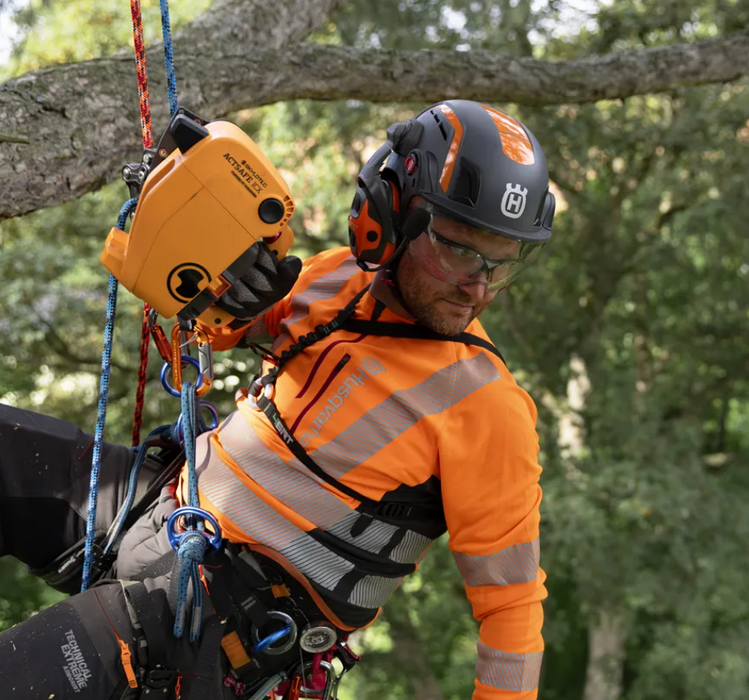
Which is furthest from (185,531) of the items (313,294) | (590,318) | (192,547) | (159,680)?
(590,318)

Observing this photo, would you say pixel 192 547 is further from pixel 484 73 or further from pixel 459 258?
pixel 484 73

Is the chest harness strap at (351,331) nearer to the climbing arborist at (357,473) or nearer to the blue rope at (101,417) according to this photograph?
the climbing arborist at (357,473)

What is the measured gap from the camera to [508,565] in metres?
1.98

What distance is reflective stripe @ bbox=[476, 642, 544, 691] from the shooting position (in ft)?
6.52

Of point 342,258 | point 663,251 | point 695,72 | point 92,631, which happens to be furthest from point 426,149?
point 663,251

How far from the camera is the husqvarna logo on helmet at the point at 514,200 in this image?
1.90 meters

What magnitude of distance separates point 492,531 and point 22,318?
160 inches

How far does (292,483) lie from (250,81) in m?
1.45

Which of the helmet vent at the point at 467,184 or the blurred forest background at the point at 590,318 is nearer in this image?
the helmet vent at the point at 467,184

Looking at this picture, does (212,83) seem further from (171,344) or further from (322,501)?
(322,501)

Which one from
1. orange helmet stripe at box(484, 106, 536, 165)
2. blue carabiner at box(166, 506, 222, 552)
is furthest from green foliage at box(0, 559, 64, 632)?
orange helmet stripe at box(484, 106, 536, 165)

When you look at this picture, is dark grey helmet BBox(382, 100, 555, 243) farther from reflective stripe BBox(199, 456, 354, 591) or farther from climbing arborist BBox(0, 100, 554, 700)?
reflective stripe BBox(199, 456, 354, 591)

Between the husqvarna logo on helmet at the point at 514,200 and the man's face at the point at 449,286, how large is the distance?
0.07 meters

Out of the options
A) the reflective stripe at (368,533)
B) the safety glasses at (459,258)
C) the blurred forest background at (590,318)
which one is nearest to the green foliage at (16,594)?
the blurred forest background at (590,318)
